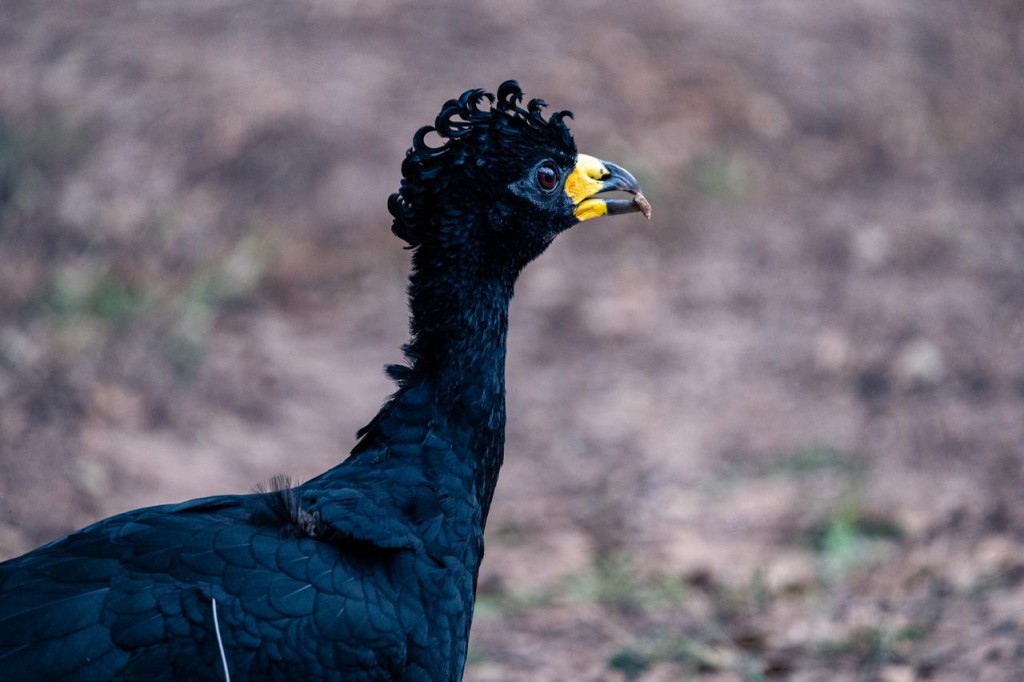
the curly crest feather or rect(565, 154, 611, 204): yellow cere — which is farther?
rect(565, 154, 611, 204): yellow cere

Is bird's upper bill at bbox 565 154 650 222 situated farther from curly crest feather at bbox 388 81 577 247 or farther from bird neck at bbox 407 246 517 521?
bird neck at bbox 407 246 517 521

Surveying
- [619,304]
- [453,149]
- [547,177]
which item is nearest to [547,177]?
[547,177]

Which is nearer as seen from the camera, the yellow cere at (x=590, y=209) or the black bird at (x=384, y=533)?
the black bird at (x=384, y=533)

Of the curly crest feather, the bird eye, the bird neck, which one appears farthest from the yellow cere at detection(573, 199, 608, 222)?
the bird neck

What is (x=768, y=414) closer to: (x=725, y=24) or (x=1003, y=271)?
(x=1003, y=271)

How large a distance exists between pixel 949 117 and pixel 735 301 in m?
3.48

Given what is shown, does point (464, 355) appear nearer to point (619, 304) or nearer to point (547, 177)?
point (547, 177)

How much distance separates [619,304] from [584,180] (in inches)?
186

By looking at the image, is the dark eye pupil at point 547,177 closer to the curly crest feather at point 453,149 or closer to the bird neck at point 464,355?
the curly crest feather at point 453,149

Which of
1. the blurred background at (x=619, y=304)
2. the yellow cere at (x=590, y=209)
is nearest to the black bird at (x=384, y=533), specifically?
the yellow cere at (x=590, y=209)

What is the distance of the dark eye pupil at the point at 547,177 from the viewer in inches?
154

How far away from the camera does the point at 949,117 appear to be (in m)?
10.7

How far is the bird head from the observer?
3707 millimetres

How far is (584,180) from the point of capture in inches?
159
